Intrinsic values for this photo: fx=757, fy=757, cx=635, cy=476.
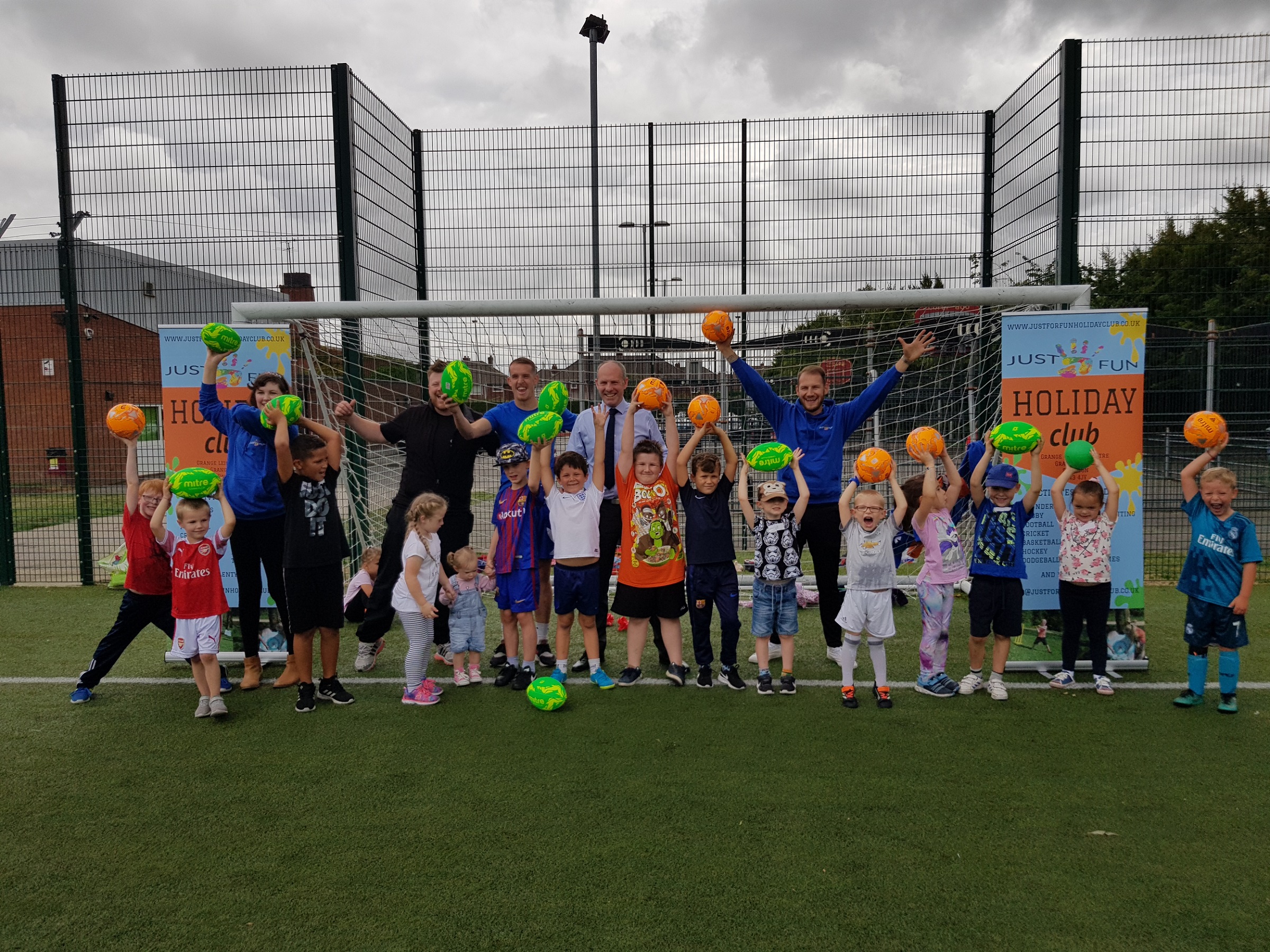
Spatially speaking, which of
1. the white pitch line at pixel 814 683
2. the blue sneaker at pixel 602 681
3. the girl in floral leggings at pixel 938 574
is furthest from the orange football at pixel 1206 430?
the blue sneaker at pixel 602 681

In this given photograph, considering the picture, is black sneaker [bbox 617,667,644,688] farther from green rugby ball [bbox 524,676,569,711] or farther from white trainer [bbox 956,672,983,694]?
white trainer [bbox 956,672,983,694]

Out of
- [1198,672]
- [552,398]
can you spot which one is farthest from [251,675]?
[1198,672]

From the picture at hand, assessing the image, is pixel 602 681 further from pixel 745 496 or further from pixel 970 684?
pixel 970 684

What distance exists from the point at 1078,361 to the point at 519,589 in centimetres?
362

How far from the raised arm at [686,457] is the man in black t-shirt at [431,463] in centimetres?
114

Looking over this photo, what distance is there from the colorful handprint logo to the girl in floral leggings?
1.05 meters

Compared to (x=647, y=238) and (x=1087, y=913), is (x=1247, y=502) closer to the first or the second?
(x=647, y=238)

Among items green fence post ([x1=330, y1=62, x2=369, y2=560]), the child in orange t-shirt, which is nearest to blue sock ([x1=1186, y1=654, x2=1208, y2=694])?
the child in orange t-shirt

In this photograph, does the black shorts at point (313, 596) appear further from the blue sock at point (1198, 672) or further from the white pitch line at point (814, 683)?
the blue sock at point (1198, 672)

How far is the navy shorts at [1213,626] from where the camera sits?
3.86m

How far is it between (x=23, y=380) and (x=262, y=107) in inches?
144

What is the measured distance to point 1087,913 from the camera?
228 centimetres

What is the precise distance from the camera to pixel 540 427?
4.07m

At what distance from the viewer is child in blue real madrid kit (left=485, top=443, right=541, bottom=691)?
4.37 m
